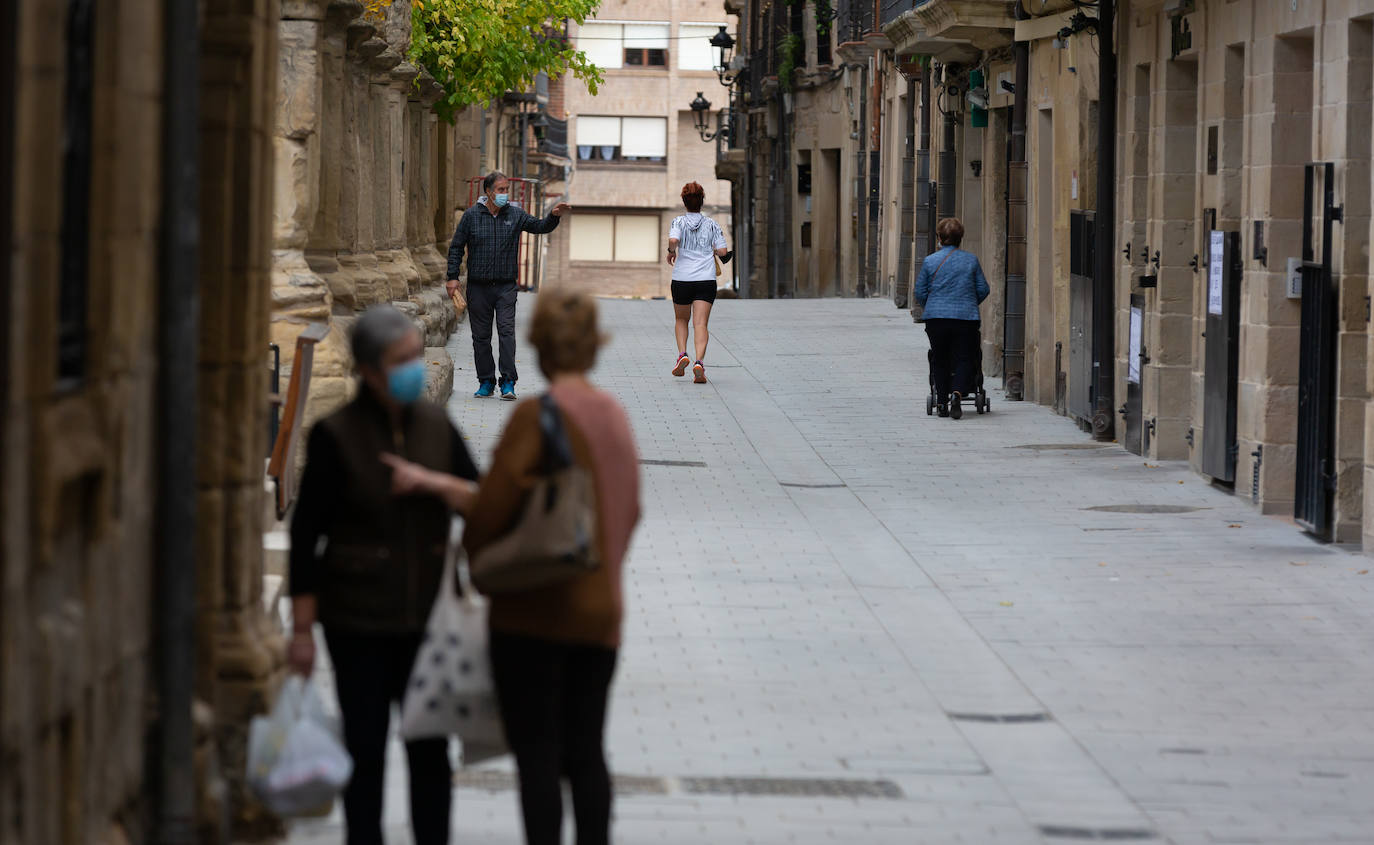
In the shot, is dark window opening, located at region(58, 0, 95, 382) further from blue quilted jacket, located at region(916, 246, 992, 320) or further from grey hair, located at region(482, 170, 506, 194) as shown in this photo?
blue quilted jacket, located at region(916, 246, 992, 320)

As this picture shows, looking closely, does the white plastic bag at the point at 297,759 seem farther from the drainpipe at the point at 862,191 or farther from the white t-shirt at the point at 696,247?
the drainpipe at the point at 862,191

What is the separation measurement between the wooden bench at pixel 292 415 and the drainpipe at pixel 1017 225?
35.8ft

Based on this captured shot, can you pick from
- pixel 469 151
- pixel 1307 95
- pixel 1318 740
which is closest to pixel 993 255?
pixel 1307 95

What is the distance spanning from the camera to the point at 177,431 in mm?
5285

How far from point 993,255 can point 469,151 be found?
39.8ft

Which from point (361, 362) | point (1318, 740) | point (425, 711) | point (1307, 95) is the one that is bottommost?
point (1318, 740)

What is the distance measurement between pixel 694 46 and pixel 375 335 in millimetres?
66777

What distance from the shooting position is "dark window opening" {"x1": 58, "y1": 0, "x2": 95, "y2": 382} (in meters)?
4.64

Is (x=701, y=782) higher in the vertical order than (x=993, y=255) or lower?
lower

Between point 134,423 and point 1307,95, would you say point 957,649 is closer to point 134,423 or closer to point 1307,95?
point 134,423

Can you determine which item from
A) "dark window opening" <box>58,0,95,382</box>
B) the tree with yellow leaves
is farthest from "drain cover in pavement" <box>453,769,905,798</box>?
the tree with yellow leaves

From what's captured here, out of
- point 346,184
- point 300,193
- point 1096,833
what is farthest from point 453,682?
point 346,184

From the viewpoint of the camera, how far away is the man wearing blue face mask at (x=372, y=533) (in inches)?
200

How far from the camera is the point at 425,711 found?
5039 mm
